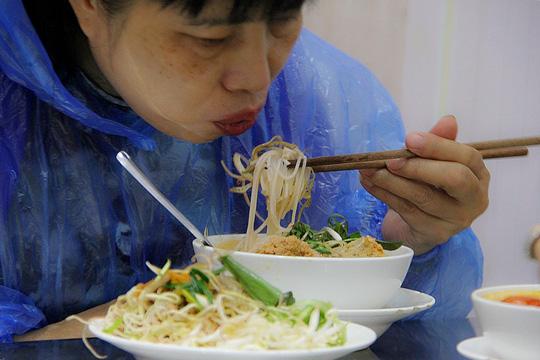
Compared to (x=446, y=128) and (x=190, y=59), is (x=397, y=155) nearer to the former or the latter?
(x=446, y=128)

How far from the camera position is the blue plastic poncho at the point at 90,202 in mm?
1083

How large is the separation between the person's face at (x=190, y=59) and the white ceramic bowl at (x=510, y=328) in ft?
1.46

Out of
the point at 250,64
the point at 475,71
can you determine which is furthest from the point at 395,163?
the point at 475,71

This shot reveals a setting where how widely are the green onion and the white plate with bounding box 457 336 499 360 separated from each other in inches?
7.4

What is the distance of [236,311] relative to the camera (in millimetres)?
750

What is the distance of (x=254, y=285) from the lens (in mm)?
780

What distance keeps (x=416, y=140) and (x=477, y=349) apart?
404 mm

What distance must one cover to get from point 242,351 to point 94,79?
0.66m

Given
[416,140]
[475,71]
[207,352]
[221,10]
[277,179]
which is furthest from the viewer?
[475,71]

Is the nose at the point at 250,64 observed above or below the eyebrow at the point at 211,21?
below

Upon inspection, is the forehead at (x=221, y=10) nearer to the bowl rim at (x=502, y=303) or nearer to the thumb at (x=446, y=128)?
the thumb at (x=446, y=128)

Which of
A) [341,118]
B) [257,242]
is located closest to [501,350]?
[257,242]

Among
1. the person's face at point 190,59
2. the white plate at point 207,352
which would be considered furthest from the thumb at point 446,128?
the white plate at point 207,352

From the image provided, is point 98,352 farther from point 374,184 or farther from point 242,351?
point 374,184
